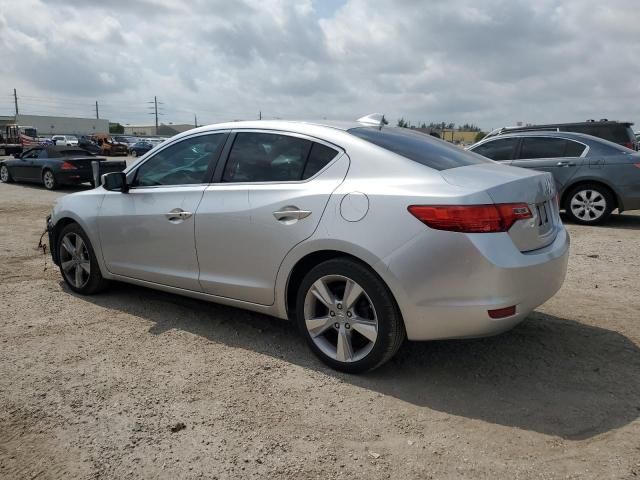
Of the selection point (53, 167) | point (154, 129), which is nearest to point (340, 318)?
point (53, 167)

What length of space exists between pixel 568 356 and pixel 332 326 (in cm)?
165

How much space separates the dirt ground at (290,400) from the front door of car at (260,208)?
1.70 ft

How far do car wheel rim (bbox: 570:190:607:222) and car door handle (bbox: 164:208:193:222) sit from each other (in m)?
7.37

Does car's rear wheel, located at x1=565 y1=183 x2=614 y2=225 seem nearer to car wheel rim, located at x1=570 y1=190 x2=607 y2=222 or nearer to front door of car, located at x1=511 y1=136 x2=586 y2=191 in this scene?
car wheel rim, located at x1=570 y1=190 x2=607 y2=222

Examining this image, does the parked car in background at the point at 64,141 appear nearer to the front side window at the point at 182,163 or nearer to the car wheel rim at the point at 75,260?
the car wheel rim at the point at 75,260

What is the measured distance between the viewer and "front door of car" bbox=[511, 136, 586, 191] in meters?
9.20

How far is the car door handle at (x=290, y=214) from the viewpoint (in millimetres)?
3398

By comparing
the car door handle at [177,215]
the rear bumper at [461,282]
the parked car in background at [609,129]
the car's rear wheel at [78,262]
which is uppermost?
the parked car in background at [609,129]

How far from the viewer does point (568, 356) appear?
370 cm

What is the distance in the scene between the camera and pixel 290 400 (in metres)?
3.13

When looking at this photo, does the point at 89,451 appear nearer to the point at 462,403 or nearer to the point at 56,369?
the point at 56,369

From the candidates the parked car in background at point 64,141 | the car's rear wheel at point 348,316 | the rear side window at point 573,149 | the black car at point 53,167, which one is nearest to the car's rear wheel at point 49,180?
the black car at point 53,167

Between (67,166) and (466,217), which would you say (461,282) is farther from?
(67,166)

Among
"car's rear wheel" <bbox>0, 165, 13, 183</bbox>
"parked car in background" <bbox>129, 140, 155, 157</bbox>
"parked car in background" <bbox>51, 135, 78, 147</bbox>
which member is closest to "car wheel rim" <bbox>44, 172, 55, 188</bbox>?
"car's rear wheel" <bbox>0, 165, 13, 183</bbox>
